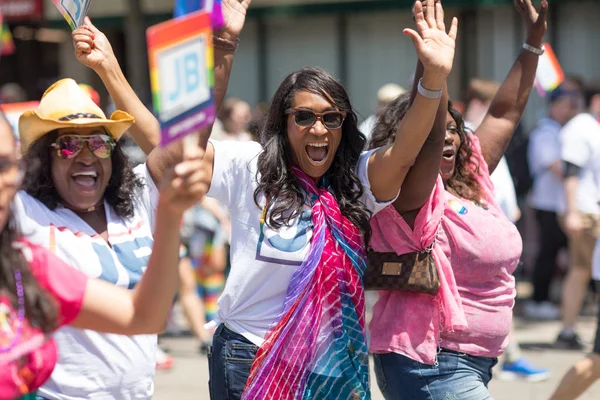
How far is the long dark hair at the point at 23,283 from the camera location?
226 cm

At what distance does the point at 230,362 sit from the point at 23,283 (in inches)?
53.8

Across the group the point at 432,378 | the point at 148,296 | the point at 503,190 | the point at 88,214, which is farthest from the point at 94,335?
the point at 503,190

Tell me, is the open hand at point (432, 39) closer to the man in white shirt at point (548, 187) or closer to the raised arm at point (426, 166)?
the raised arm at point (426, 166)

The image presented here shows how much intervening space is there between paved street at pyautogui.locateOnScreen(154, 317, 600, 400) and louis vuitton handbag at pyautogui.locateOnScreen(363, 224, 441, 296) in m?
3.23

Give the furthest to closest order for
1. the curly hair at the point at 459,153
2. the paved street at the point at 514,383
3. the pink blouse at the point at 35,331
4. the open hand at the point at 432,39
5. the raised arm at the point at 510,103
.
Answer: the paved street at the point at 514,383, the raised arm at the point at 510,103, the curly hair at the point at 459,153, the open hand at the point at 432,39, the pink blouse at the point at 35,331

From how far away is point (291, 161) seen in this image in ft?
12.0

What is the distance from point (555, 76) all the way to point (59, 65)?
8115 mm

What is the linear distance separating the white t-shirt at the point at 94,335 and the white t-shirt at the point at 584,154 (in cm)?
508

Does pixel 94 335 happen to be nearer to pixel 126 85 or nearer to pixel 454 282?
pixel 126 85

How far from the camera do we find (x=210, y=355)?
3.71m

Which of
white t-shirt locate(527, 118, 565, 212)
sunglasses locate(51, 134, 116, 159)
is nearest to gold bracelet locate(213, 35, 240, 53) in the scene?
sunglasses locate(51, 134, 116, 159)

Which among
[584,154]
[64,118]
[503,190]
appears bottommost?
[584,154]

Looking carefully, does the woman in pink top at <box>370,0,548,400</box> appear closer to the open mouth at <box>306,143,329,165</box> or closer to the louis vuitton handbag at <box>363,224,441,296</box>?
the louis vuitton handbag at <box>363,224,441,296</box>

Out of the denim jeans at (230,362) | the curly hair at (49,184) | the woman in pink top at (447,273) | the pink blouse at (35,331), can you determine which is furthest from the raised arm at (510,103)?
the pink blouse at (35,331)
